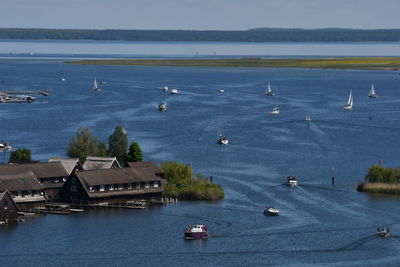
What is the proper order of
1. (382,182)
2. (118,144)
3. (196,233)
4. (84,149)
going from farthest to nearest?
1. (118,144)
2. (84,149)
3. (382,182)
4. (196,233)

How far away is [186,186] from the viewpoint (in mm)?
75188

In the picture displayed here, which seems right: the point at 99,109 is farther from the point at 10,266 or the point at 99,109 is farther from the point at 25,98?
the point at 10,266

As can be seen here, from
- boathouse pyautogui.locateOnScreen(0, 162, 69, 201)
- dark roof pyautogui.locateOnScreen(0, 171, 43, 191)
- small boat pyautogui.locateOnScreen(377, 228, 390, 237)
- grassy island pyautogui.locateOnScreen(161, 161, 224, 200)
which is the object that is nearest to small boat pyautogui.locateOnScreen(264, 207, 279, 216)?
grassy island pyautogui.locateOnScreen(161, 161, 224, 200)

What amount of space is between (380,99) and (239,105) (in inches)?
1150

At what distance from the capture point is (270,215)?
68438mm

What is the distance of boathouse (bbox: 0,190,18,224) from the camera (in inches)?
2579

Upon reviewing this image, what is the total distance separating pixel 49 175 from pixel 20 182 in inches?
140

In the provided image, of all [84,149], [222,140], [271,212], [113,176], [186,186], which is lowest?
[271,212]

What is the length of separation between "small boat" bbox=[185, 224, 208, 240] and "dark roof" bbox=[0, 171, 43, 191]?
12.6 meters

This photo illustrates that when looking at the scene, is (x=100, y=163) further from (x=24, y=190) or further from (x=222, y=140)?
(x=222, y=140)

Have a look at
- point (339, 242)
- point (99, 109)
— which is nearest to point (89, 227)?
point (339, 242)

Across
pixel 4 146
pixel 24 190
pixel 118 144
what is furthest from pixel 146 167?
pixel 4 146

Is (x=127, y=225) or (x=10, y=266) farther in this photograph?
(x=127, y=225)

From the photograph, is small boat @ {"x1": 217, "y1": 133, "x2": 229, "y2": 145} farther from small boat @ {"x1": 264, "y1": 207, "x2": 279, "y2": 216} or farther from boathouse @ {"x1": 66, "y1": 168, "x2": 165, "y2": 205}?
small boat @ {"x1": 264, "y1": 207, "x2": 279, "y2": 216}
